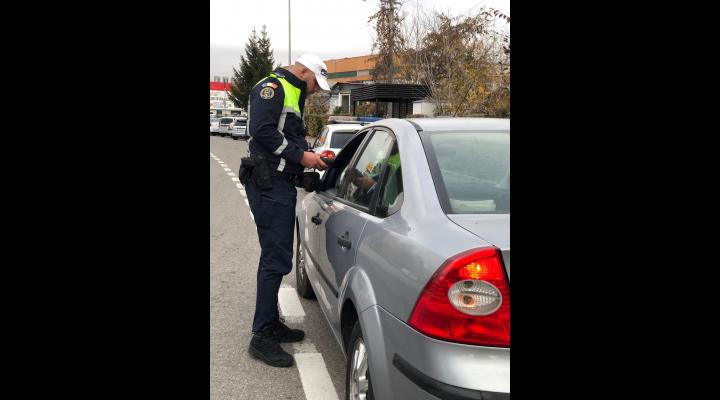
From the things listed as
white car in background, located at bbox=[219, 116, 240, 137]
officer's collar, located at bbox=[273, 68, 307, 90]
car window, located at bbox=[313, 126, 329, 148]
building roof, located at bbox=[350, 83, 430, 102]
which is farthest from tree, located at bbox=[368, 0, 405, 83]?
officer's collar, located at bbox=[273, 68, 307, 90]

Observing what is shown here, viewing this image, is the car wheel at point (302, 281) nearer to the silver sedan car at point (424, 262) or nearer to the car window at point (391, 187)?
the silver sedan car at point (424, 262)

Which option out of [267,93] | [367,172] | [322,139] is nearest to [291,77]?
[267,93]

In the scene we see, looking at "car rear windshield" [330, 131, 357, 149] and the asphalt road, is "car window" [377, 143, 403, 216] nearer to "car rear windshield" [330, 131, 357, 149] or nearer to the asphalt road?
the asphalt road

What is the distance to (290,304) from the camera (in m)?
4.77

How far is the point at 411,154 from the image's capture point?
8.29 ft

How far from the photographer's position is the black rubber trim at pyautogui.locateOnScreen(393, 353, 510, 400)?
68.8 inches

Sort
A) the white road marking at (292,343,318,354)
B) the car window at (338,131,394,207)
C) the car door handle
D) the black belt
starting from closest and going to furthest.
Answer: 1. the car door handle
2. the car window at (338,131,394,207)
3. the black belt
4. the white road marking at (292,343,318,354)

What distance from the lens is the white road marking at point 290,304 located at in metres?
4.53

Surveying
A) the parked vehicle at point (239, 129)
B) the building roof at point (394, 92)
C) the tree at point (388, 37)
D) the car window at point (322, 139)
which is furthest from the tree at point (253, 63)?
the car window at point (322, 139)

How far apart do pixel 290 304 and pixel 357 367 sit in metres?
2.34
